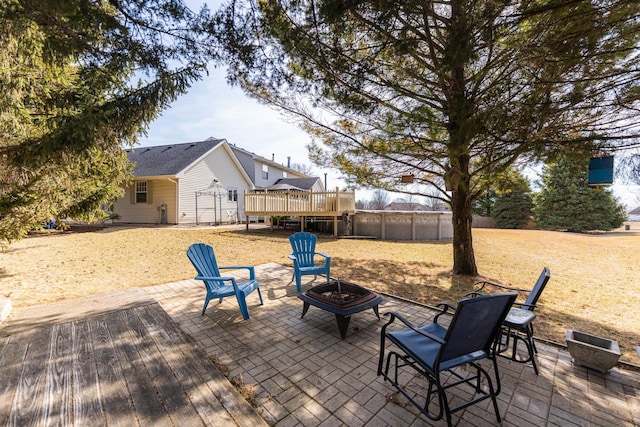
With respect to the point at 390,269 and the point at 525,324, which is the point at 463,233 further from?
the point at 525,324

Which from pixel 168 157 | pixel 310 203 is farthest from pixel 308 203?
pixel 168 157

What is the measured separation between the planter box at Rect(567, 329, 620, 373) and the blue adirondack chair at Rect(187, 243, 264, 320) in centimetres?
367

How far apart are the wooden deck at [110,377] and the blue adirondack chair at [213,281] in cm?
62

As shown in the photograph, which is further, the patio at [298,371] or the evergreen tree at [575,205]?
the evergreen tree at [575,205]

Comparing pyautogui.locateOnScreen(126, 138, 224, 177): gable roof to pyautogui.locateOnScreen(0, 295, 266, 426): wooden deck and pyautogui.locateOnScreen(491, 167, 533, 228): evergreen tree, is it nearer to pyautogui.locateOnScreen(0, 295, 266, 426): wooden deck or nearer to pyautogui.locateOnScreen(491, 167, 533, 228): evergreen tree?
pyautogui.locateOnScreen(0, 295, 266, 426): wooden deck

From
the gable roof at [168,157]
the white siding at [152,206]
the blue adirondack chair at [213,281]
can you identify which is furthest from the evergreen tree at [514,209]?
the white siding at [152,206]

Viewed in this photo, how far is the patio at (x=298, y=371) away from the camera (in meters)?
1.95

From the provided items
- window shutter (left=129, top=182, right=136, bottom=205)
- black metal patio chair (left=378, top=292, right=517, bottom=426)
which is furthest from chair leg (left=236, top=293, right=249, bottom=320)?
window shutter (left=129, top=182, right=136, bottom=205)

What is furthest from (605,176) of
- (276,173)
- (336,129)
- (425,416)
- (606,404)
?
(276,173)

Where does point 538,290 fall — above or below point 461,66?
below

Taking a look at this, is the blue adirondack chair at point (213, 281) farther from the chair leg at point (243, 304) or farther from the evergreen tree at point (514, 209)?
the evergreen tree at point (514, 209)

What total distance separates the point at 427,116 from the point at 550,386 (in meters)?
3.74

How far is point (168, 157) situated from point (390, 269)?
635 inches

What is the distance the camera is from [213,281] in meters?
3.62
